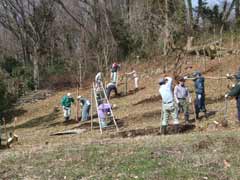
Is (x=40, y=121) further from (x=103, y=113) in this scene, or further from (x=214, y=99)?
(x=214, y=99)

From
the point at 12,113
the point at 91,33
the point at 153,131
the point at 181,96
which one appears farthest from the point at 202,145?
the point at 91,33

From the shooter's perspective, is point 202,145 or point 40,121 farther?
point 40,121

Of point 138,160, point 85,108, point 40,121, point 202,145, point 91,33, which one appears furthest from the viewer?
point 91,33

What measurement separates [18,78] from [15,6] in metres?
7.40

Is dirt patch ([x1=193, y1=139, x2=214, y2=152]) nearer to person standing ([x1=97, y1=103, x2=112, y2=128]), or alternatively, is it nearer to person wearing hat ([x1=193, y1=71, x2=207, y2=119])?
person wearing hat ([x1=193, y1=71, x2=207, y2=119])

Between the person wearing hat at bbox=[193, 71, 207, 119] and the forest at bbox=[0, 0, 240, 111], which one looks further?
the forest at bbox=[0, 0, 240, 111]

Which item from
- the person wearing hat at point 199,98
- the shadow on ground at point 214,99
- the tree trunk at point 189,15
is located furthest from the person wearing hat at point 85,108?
the tree trunk at point 189,15

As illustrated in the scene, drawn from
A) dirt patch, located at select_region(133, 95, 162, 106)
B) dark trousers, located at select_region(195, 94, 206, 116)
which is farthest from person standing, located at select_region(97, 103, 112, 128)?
dirt patch, located at select_region(133, 95, 162, 106)

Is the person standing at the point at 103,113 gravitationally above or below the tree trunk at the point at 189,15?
below

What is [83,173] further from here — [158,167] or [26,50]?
[26,50]

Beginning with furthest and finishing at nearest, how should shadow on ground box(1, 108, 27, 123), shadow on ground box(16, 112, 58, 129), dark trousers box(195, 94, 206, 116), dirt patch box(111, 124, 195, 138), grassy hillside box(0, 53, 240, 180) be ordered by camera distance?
shadow on ground box(1, 108, 27, 123)
shadow on ground box(16, 112, 58, 129)
dark trousers box(195, 94, 206, 116)
dirt patch box(111, 124, 195, 138)
grassy hillside box(0, 53, 240, 180)

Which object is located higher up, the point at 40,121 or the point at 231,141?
the point at 231,141

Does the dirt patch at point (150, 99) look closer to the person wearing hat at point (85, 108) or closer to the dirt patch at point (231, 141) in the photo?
the person wearing hat at point (85, 108)

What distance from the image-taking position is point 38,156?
12.0m
